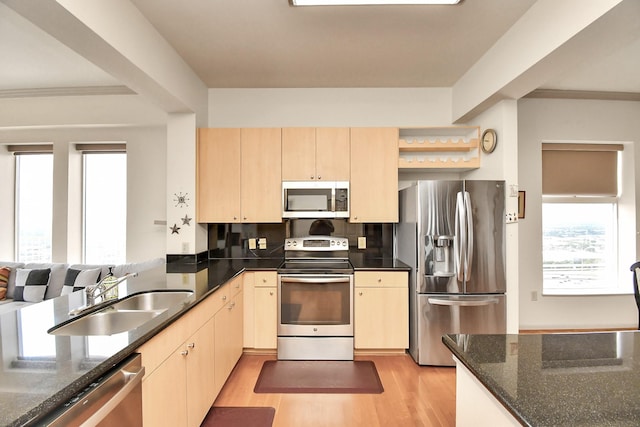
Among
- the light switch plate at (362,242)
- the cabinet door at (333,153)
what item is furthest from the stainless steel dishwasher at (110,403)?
the light switch plate at (362,242)

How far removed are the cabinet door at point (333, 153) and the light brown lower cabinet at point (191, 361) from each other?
4.49 ft

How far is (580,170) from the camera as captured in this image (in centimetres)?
371

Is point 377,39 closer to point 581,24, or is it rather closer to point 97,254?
point 581,24

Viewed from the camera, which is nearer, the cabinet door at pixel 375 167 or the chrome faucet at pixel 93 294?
the chrome faucet at pixel 93 294

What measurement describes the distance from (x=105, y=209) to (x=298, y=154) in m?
2.30

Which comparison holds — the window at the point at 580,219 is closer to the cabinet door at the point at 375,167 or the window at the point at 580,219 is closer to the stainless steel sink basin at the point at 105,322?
the cabinet door at the point at 375,167

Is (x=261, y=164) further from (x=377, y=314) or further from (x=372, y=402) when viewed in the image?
(x=372, y=402)

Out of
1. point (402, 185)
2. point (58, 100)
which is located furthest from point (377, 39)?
point (58, 100)

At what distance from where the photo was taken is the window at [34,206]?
12.3 ft

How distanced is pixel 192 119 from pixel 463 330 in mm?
3068

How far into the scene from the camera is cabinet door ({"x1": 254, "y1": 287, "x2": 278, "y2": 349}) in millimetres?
2947

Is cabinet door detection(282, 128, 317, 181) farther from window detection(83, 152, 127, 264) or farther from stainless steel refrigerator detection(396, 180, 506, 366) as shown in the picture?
window detection(83, 152, 127, 264)

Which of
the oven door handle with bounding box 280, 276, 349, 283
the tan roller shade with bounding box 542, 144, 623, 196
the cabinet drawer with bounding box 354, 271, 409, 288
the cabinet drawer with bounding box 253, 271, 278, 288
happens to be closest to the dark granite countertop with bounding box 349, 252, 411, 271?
the cabinet drawer with bounding box 354, 271, 409, 288

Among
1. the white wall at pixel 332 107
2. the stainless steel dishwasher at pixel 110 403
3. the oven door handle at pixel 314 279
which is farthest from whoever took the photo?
the white wall at pixel 332 107
